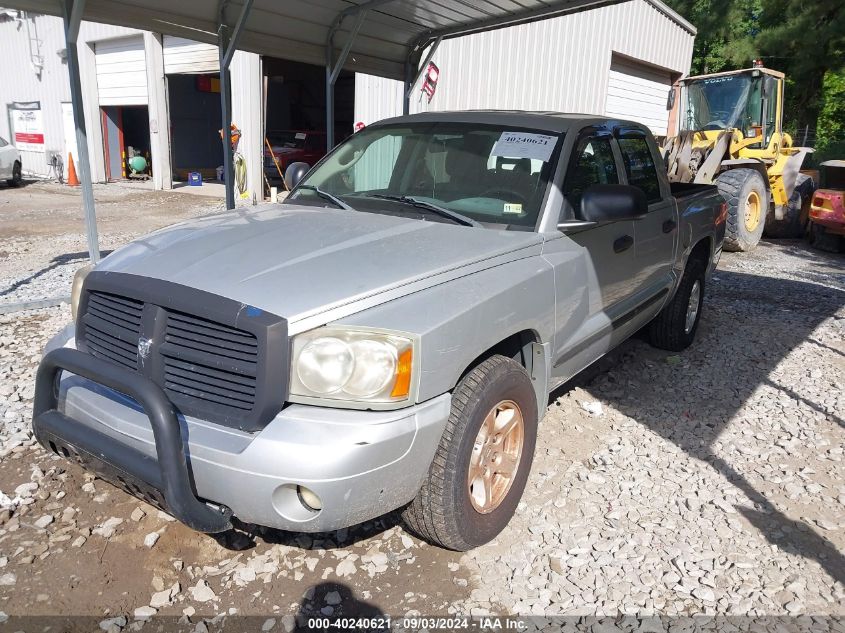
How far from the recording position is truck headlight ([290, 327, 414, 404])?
2293 millimetres

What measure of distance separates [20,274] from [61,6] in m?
3.84

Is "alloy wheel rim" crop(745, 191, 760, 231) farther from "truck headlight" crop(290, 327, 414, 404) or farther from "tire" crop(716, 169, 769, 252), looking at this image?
"truck headlight" crop(290, 327, 414, 404)

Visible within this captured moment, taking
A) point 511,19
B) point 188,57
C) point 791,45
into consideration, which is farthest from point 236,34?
point 791,45

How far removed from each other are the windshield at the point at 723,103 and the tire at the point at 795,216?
1626mm

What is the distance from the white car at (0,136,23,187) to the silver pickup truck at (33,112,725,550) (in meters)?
18.1

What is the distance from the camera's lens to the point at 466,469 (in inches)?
102

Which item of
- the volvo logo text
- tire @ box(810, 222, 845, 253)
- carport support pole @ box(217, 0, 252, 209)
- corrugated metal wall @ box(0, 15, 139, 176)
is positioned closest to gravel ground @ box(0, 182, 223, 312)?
carport support pole @ box(217, 0, 252, 209)

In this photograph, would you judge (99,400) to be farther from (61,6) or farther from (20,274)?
(20,274)

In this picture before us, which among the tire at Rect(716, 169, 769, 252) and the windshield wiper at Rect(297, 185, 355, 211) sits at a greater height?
the windshield wiper at Rect(297, 185, 355, 211)

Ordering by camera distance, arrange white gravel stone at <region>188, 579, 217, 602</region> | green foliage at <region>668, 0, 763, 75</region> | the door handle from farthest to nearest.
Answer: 1. green foliage at <region>668, 0, 763, 75</region>
2. the door handle
3. white gravel stone at <region>188, 579, 217, 602</region>

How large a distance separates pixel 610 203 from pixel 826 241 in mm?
9193

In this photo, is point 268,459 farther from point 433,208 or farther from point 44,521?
point 433,208

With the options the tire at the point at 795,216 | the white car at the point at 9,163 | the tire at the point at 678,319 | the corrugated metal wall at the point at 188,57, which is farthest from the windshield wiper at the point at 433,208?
the white car at the point at 9,163

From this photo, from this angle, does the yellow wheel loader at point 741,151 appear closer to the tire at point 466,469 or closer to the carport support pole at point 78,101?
the tire at point 466,469
